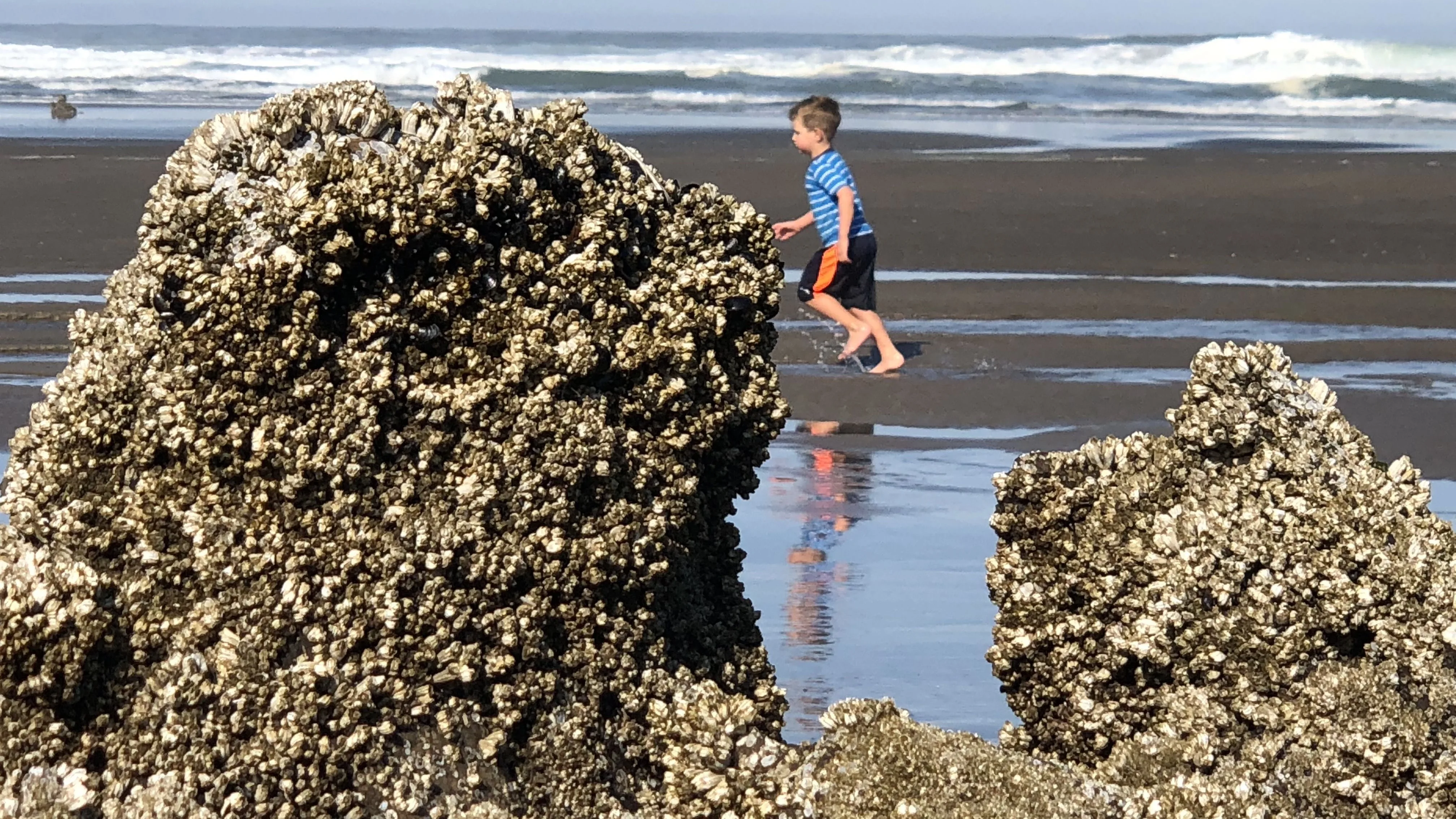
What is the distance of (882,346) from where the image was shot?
518 inches

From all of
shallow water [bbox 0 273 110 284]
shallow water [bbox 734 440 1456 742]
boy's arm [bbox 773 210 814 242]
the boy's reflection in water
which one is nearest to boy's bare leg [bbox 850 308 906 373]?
boy's arm [bbox 773 210 814 242]

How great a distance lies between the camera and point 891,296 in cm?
1747

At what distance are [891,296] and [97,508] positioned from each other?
48.6 feet

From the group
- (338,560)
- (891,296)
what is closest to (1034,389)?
(891,296)

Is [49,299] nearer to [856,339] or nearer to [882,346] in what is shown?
[856,339]

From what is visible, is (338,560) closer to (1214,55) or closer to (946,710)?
(946,710)

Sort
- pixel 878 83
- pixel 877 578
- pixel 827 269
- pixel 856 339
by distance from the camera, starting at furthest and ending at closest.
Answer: pixel 878 83
pixel 856 339
pixel 827 269
pixel 877 578

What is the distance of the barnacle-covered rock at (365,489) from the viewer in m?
2.80

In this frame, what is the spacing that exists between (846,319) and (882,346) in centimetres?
40

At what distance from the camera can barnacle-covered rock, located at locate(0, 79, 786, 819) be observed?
280 cm

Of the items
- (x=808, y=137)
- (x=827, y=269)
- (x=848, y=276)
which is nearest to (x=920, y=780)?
(x=808, y=137)

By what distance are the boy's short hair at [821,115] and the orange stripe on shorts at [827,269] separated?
1.04m

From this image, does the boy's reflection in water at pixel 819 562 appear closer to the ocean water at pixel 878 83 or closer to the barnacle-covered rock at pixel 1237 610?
the barnacle-covered rock at pixel 1237 610

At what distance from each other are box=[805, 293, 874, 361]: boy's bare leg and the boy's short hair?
154cm
